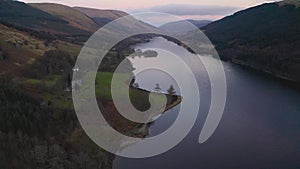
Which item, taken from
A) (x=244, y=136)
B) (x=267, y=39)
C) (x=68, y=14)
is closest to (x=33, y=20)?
(x=68, y=14)

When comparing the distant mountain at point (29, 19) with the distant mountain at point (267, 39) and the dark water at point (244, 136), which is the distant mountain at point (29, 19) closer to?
the distant mountain at point (267, 39)

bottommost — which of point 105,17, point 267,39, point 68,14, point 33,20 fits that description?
point 105,17

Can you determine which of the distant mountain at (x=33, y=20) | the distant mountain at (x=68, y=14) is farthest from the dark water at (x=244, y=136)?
the distant mountain at (x=68, y=14)

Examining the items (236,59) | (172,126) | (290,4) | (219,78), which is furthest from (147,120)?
(290,4)

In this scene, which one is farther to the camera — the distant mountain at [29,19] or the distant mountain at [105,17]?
the distant mountain at [105,17]

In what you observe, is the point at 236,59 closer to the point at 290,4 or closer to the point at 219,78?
the point at 219,78

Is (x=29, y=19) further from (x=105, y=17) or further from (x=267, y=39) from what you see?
(x=105, y=17)
